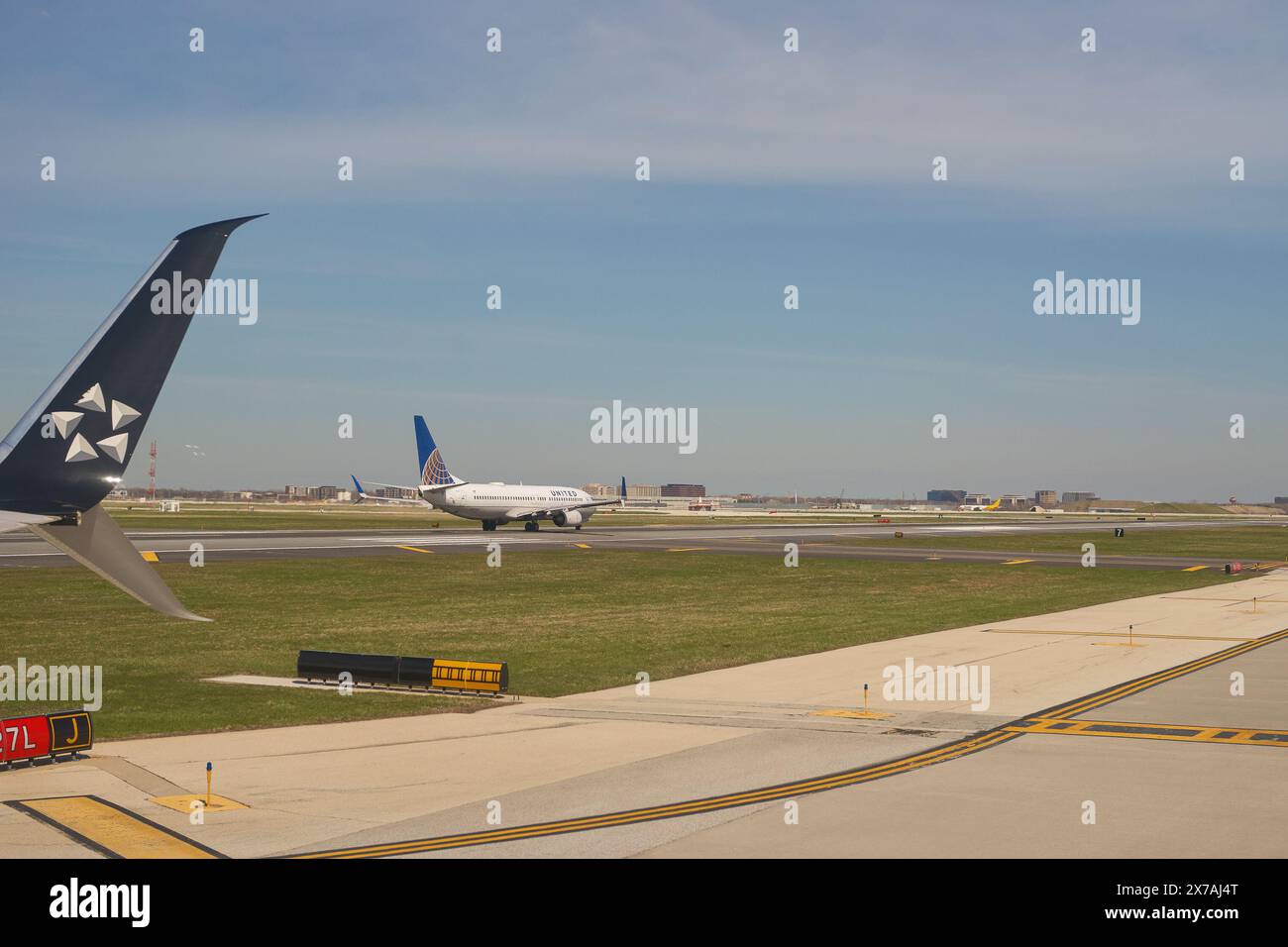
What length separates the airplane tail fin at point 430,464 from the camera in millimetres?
104812

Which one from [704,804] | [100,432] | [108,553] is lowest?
[704,804]

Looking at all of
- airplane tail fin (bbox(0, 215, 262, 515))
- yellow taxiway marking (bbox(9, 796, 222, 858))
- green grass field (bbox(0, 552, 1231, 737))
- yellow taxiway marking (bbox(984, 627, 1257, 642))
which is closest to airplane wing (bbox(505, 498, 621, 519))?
green grass field (bbox(0, 552, 1231, 737))

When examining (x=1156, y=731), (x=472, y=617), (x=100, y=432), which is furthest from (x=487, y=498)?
(x=100, y=432)

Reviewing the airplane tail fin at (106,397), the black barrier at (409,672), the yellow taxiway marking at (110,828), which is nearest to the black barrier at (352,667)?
the black barrier at (409,672)

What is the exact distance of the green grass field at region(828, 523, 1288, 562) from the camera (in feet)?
313

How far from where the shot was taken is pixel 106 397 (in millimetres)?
12242

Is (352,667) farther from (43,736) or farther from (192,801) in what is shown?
(192,801)

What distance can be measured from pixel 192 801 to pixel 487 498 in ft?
298

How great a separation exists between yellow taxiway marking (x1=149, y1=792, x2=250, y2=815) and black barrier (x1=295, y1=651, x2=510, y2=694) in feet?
30.9

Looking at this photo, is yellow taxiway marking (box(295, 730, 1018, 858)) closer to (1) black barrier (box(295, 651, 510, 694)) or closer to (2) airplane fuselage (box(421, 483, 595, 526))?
(1) black barrier (box(295, 651, 510, 694))

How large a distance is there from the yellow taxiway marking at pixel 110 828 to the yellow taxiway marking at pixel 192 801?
561mm
